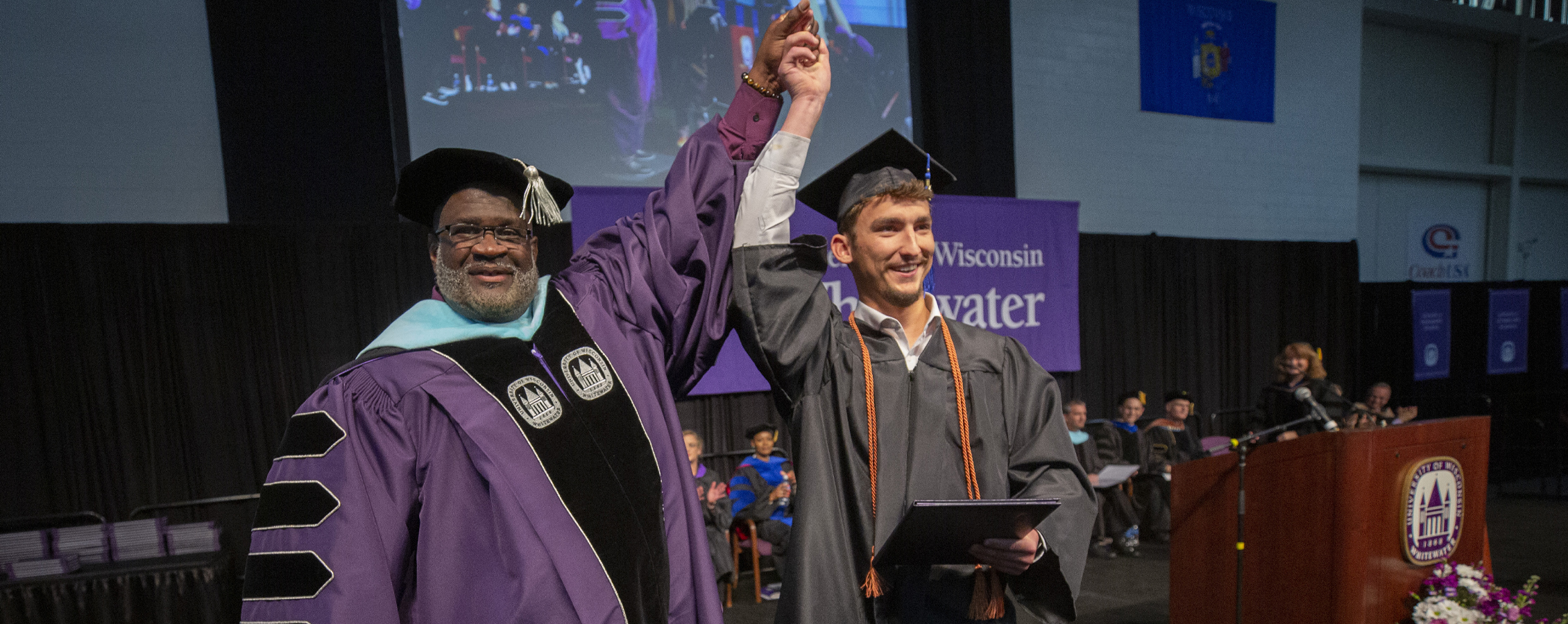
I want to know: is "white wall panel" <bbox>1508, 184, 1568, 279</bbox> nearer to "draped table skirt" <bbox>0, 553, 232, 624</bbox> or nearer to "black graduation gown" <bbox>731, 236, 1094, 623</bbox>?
"black graduation gown" <bbox>731, 236, 1094, 623</bbox>

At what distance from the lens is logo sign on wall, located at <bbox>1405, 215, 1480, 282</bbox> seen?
976cm

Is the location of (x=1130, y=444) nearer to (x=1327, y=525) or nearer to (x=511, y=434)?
(x=1327, y=525)

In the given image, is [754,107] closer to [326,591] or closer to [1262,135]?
[326,591]

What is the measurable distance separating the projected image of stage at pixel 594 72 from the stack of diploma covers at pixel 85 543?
2.75m

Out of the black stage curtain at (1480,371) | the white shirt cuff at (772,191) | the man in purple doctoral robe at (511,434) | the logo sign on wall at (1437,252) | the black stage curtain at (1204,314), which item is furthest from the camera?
the logo sign on wall at (1437,252)

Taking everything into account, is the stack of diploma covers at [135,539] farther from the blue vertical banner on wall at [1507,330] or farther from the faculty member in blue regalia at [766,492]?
the blue vertical banner on wall at [1507,330]

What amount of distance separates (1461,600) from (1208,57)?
21.6ft

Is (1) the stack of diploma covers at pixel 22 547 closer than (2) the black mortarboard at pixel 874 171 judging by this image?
No

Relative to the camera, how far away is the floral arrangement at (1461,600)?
2453mm

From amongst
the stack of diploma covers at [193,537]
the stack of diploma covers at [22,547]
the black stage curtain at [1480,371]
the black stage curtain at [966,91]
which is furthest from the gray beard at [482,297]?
the black stage curtain at [1480,371]

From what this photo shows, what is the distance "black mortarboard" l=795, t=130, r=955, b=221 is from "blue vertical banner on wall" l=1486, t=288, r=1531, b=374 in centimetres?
957

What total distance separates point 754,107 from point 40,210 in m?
5.50

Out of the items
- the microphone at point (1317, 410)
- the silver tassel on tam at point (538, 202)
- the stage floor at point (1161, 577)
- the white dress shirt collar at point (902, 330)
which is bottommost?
the stage floor at point (1161, 577)

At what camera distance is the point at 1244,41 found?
7.79 metres
